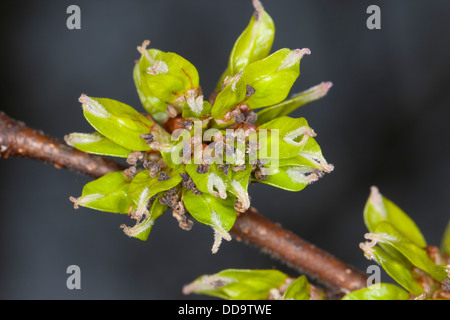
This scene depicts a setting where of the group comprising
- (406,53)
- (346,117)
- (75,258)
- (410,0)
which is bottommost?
(75,258)

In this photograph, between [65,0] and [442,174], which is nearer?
[65,0]

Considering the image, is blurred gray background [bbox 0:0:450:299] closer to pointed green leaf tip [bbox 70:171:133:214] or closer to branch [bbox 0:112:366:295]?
branch [bbox 0:112:366:295]

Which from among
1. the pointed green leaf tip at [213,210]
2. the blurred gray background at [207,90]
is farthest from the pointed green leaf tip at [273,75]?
the blurred gray background at [207,90]

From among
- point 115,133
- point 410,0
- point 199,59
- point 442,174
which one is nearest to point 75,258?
point 199,59

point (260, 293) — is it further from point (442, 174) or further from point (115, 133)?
point (442, 174)

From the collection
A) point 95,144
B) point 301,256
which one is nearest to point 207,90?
point 301,256

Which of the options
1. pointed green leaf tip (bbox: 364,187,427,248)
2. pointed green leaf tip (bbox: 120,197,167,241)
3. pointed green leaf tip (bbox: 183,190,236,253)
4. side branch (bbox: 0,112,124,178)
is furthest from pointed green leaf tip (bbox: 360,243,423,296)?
side branch (bbox: 0,112,124,178)
